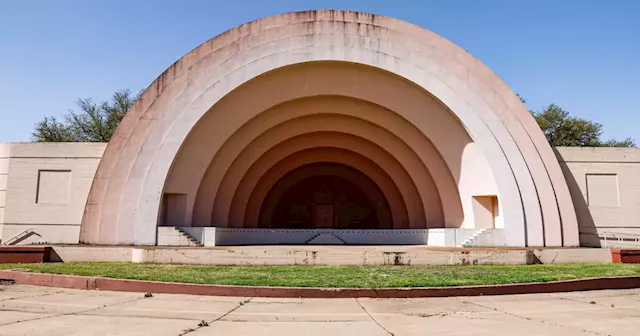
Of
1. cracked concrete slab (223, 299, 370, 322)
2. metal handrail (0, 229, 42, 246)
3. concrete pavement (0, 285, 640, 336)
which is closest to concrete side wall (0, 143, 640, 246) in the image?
metal handrail (0, 229, 42, 246)

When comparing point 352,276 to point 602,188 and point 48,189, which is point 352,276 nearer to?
point 602,188

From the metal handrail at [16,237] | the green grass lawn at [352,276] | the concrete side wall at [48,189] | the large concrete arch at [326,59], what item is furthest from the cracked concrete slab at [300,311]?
the metal handrail at [16,237]

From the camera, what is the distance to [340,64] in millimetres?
22141

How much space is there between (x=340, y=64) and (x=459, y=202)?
9342 mm

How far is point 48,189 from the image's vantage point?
22594mm

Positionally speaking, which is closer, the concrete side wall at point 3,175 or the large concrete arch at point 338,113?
the large concrete arch at point 338,113

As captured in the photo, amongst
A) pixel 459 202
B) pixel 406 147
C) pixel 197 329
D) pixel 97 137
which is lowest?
pixel 197 329

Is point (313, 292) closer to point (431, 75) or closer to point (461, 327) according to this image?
point (461, 327)


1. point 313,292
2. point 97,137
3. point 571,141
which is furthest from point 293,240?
point 571,141

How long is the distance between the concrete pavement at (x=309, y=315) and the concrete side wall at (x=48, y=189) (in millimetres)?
13129

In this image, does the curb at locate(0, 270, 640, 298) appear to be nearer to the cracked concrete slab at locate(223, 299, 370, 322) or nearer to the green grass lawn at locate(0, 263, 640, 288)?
the cracked concrete slab at locate(223, 299, 370, 322)

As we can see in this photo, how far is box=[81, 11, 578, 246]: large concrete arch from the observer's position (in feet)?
68.3

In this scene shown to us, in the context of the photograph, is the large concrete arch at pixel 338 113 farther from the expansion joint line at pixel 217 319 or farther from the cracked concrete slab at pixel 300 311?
the cracked concrete slab at pixel 300 311

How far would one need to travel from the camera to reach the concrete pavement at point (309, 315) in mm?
6469
